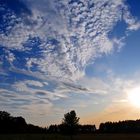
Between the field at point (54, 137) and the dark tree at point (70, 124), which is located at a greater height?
the dark tree at point (70, 124)

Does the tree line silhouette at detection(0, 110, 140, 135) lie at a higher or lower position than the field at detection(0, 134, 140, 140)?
higher

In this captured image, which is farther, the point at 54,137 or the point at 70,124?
the point at 70,124

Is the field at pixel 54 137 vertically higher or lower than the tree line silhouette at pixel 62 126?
lower

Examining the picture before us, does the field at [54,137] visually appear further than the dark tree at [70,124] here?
No

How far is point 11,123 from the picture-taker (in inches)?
3393

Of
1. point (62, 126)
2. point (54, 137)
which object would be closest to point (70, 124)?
point (62, 126)

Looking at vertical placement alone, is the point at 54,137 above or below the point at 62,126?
below

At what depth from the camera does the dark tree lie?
59.2 m

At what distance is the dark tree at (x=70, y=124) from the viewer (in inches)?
2330

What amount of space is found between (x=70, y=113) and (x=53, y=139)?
752 inches

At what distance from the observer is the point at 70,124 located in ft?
197

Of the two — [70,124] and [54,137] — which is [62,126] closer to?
[70,124]

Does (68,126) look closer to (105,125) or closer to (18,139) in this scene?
(18,139)

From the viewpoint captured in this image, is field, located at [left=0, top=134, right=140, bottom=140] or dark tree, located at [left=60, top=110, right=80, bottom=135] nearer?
field, located at [left=0, top=134, right=140, bottom=140]
